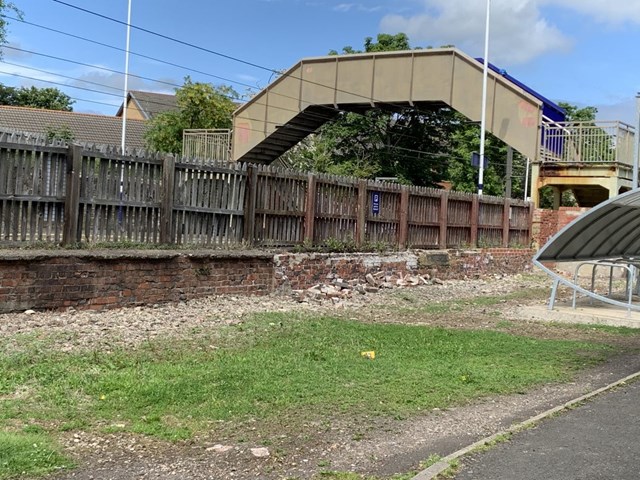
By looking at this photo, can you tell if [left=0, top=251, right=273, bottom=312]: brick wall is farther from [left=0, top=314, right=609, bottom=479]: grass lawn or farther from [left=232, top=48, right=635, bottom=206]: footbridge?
[left=232, top=48, right=635, bottom=206]: footbridge

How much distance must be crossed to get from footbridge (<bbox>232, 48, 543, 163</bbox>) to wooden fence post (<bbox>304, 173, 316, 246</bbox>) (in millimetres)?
11294

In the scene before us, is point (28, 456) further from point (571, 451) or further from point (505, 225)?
point (505, 225)


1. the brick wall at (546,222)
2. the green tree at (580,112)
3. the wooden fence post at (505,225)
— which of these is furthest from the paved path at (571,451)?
the green tree at (580,112)

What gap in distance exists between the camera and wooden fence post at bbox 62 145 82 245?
32.3 feet

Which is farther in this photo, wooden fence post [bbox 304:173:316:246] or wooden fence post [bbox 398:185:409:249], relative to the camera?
wooden fence post [bbox 398:185:409:249]

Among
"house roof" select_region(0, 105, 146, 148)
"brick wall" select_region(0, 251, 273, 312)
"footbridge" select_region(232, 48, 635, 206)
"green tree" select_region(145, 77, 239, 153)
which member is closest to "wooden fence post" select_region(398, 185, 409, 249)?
"brick wall" select_region(0, 251, 273, 312)

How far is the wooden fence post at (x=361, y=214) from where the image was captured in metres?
14.9

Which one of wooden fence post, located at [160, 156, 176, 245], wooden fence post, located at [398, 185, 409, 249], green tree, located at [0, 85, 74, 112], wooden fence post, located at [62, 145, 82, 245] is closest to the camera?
wooden fence post, located at [62, 145, 82, 245]

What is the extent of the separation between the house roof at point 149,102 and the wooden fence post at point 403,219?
4282 centimetres

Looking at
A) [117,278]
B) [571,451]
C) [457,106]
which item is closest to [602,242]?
[117,278]

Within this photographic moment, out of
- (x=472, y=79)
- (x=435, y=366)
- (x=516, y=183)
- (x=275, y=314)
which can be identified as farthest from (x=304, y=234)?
(x=516, y=183)

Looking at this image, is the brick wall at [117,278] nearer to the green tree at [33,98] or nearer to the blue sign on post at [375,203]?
the blue sign on post at [375,203]

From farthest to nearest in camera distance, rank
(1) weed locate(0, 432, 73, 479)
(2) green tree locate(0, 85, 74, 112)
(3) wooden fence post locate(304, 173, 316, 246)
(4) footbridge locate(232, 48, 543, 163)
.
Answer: (2) green tree locate(0, 85, 74, 112) → (4) footbridge locate(232, 48, 543, 163) → (3) wooden fence post locate(304, 173, 316, 246) → (1) weed locate(0, 432, 73, 479)

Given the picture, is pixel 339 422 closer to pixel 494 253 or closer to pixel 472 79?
pixel 494 253
